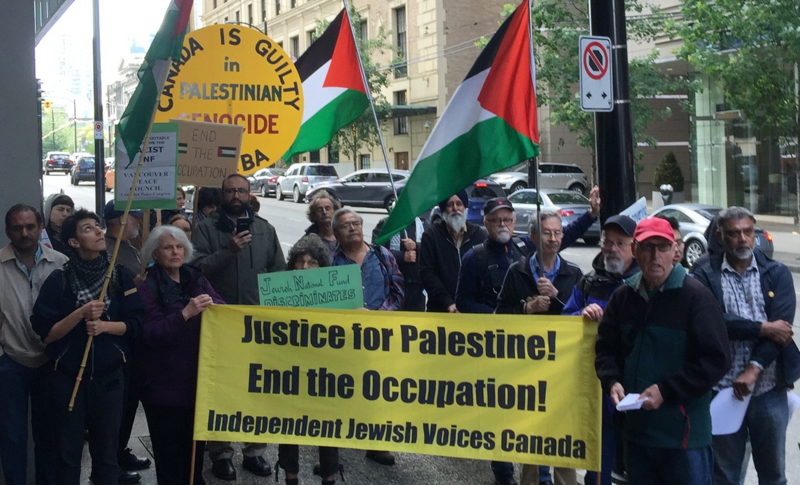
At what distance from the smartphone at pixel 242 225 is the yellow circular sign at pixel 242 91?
136 cm

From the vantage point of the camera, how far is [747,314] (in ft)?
15.1

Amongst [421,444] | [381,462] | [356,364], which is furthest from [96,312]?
[381,462]

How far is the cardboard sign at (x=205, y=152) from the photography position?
6.93 metres

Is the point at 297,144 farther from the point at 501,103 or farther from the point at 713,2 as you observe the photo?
the point at 713,2

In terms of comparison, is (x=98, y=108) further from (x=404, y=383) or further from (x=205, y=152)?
(x=404, y=383)

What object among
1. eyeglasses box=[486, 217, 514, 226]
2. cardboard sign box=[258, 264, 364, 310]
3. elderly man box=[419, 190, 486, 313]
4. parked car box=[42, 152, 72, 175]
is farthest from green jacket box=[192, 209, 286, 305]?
parked car box=[42, 152, 72, 175]

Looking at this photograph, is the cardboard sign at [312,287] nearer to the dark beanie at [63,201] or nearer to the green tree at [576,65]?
the dark beanie at [63,201]

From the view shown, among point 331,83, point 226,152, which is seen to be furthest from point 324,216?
point 331,83

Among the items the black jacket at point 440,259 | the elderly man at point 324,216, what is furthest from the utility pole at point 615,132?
the elderly man at point 324,216

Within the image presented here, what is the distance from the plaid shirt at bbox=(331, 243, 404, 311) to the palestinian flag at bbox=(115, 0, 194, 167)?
161 centimetres

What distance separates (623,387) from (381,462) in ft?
9.16

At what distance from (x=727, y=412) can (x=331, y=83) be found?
14.7 ft

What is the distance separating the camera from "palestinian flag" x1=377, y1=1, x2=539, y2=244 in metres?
5.45

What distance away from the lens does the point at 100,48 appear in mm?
16906
